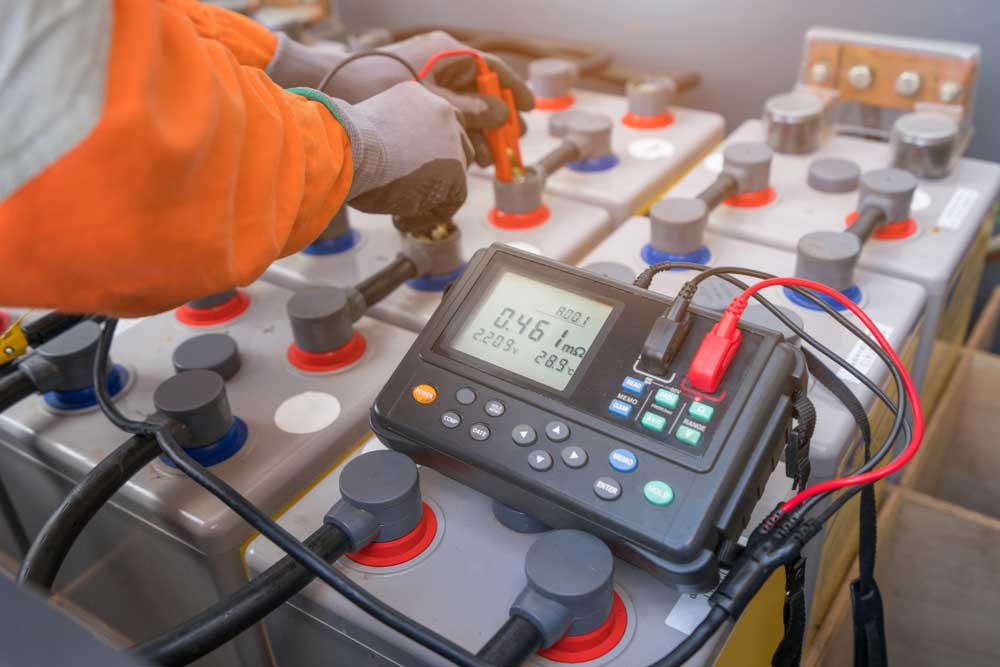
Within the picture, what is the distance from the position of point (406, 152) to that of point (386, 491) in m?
0.31

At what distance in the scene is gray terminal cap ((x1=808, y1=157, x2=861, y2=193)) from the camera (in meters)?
1.03

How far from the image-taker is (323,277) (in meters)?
0.98

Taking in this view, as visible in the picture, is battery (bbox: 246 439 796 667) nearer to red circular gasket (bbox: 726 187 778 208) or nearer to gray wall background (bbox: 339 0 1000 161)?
red circular gasket (bbox: 726 187 778 208)

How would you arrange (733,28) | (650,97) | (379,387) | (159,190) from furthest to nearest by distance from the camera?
1. (733,28)
2. (650,97)
3. (379,387)
4. (159,190)

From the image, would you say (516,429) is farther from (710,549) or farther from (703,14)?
(703,14)

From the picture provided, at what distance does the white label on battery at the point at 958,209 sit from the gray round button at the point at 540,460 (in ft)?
2.09

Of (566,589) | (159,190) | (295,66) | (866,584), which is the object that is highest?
(159,190)

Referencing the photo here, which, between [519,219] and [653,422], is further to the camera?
[519,219]

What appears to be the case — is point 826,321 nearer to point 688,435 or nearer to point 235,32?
point 688,435

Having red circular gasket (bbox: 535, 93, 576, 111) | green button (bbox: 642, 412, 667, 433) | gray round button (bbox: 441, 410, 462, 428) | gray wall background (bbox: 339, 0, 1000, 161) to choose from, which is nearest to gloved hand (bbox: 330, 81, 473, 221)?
gray round button (bbox: 441, 410, 462, 428)

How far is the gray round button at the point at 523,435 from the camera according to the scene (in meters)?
0.59

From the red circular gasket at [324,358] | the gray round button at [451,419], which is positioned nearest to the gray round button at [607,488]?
the gray round button at [451,419]

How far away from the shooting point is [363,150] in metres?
0.69

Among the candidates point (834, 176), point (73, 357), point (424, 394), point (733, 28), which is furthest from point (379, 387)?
point (733, 28)
